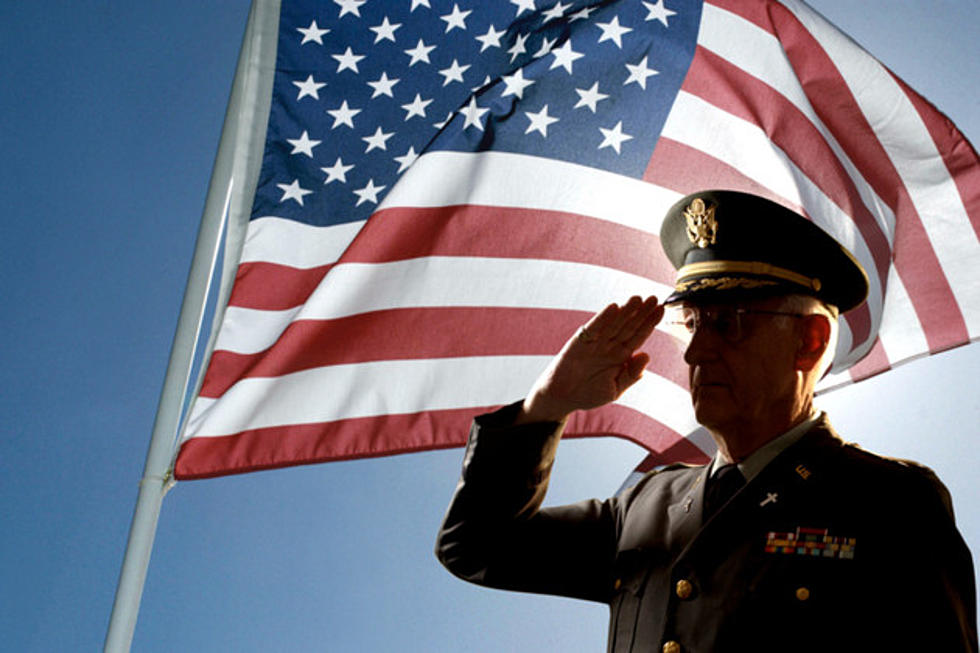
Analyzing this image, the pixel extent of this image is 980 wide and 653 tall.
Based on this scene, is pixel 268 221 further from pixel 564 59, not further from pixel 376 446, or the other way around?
pixel 564 59

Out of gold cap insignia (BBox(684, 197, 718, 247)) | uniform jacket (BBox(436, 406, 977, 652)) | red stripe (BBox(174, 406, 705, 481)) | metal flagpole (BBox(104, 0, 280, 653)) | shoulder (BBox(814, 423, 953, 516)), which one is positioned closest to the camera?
uniform jacket (BBox(436, 406, 977, 652))

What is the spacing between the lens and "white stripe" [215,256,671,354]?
3.62m

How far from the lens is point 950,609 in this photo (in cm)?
172

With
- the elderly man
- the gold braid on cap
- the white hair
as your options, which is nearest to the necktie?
the elderly man

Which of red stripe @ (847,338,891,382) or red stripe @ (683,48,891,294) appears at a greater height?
red stripe @ (683,48,891,294)

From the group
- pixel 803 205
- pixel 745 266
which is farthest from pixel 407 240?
pixel 745 266

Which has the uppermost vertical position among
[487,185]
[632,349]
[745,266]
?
[487,185]

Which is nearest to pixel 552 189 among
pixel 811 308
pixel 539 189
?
pixel 539 189

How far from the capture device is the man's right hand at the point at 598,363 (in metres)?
2.17

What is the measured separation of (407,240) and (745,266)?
1693mm

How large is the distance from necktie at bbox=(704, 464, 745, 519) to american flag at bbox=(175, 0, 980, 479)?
1519 mm

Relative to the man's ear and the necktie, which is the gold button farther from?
the man's ear

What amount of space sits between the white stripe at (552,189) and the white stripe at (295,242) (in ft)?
1.22

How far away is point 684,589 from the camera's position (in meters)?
1.96
